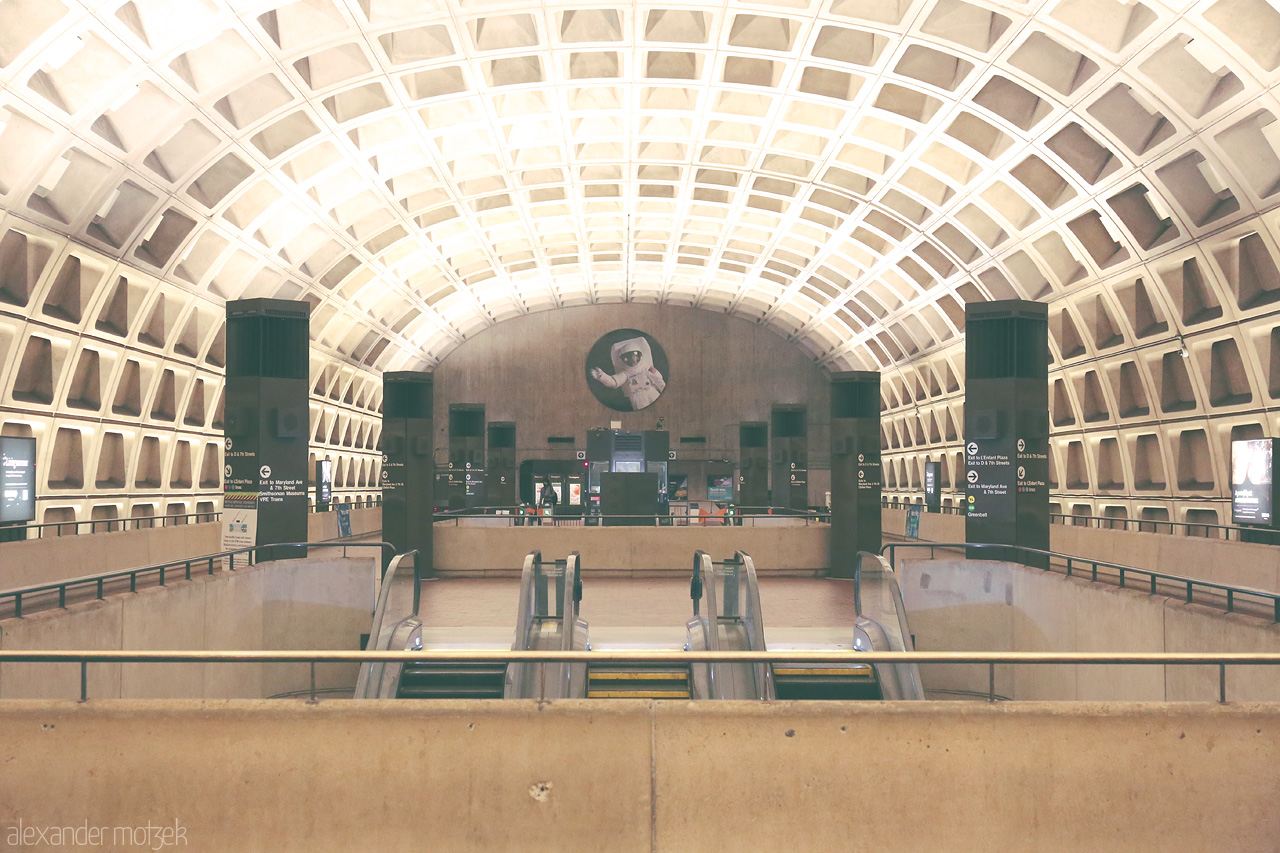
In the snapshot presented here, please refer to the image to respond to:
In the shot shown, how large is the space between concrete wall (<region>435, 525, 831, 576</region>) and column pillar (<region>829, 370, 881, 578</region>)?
203cm

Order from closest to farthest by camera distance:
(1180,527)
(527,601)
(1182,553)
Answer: (527,601)
(1182,553)
(1180,527)

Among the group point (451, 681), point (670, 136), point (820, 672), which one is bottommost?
point (451, 681)

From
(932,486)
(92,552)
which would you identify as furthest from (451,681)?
(932,486)

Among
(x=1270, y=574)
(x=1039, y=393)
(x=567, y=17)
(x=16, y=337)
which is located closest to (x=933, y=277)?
(x=567, y=17)

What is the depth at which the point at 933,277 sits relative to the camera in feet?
116

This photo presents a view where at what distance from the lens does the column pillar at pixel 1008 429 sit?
1457 centimetres

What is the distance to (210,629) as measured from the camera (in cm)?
1145

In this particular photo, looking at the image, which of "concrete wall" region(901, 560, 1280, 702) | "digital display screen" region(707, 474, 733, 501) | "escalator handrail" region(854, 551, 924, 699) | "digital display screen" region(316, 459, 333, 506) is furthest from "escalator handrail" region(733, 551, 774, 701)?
"digital display screen" region(707, 474, 733, 501)

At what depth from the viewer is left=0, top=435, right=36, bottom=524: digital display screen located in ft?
54.0

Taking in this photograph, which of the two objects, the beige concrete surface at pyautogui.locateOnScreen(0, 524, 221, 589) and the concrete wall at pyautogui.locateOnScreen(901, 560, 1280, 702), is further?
the beige concrete surface at pyautogui.locateOnScreen(0, 524, 221, 589)

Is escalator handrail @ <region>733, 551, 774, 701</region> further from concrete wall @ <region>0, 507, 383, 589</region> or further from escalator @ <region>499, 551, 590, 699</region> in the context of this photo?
concrete wall @ <region>0, 507, 383, 589</region>

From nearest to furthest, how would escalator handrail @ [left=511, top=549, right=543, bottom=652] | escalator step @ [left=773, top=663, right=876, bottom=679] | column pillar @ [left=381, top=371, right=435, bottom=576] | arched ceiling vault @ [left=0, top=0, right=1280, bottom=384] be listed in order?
escalator step @ [left=773, top=663, right=876, bottom=679] → escalator handrail @ [left=511, top=549, right=543, bottom=652] → arched ceiling vault @ [left=0, top=0, right=1280, bottom=384] → column pillar @ [left=381, top=371, right=435, bottom=576]

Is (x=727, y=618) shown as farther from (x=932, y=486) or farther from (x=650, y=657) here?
(x=932, y=486)

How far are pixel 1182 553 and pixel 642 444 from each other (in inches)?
1115
